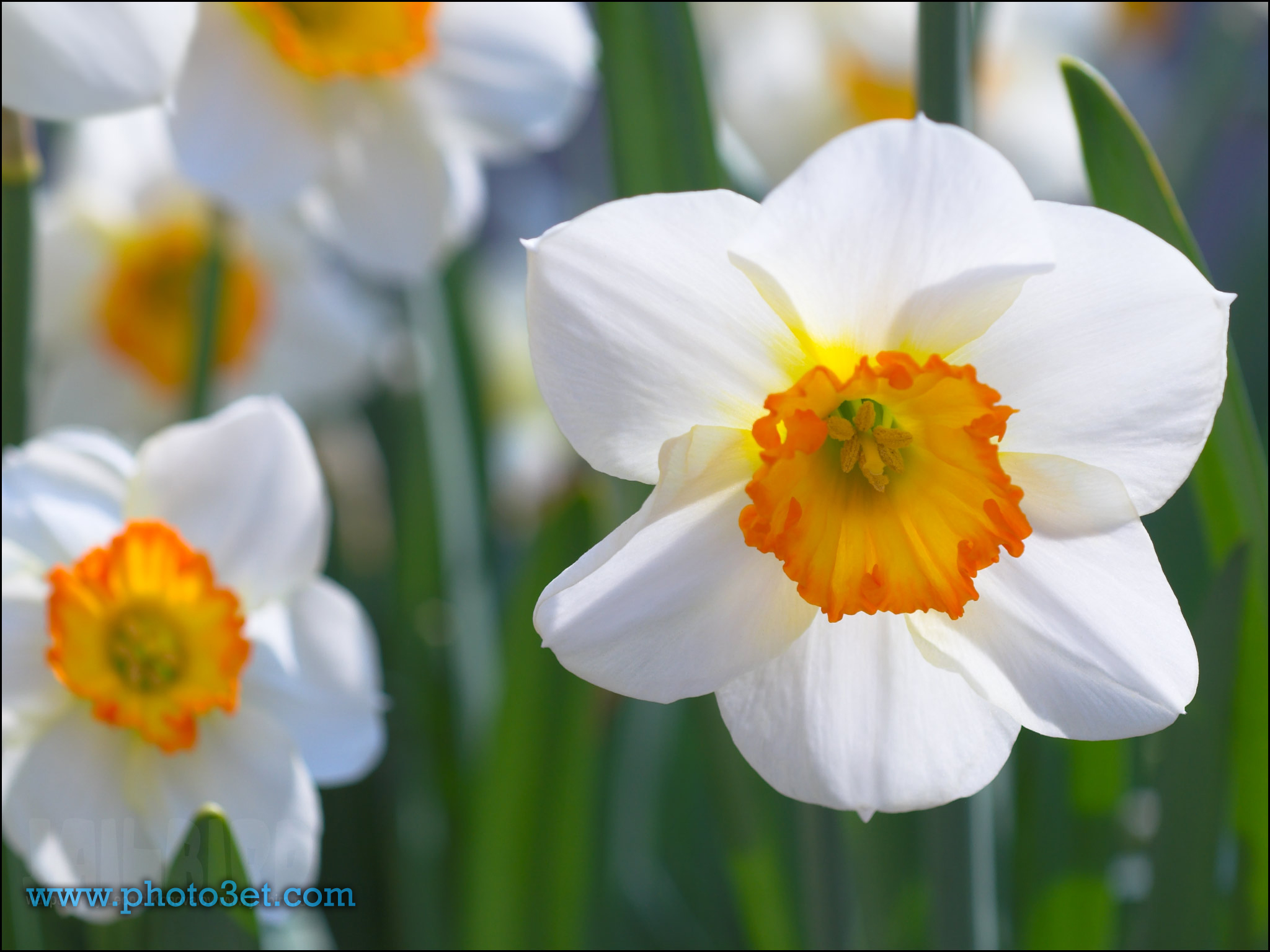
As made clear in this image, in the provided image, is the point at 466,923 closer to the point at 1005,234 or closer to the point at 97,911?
the point at 97,911

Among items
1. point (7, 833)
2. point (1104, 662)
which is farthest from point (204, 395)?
point (1104, 662)

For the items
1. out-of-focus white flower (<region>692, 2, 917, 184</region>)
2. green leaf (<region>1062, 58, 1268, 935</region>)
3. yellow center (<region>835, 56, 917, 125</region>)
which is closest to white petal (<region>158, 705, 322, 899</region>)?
green leaf (<region>1062, 58, 1268, 935</region>)

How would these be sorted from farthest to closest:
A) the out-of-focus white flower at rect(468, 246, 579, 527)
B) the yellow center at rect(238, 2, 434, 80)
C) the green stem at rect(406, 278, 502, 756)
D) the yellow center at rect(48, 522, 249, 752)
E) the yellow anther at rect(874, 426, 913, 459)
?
1. the out-of-focus white flower at rect(468, 246, 579, 527)
2. the green stem at rect(406, 278, 502, 756)
3. the yellow center at rect(238, 2, 434, 80)
4. the yellow center at rect(48, 522, 249, 752)
5. the yellow anther at rect(874, 426, 913, 459)

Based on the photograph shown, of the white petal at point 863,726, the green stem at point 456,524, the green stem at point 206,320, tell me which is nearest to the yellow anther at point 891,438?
the white petal at point 863,726

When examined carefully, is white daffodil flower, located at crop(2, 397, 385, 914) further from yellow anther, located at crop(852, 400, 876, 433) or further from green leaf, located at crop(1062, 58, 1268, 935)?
green leaf, located at crop(1062, 58, 1268, 935)

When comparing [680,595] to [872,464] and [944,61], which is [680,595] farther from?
[944,61]

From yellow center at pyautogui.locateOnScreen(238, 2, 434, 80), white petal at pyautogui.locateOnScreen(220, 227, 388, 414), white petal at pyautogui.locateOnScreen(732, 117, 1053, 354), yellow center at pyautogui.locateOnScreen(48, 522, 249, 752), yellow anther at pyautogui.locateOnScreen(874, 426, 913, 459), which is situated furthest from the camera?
white petal at pyautogui.locateOnScreen(220, 227, 388, 414)

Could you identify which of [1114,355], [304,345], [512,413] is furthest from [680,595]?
[512,413]
